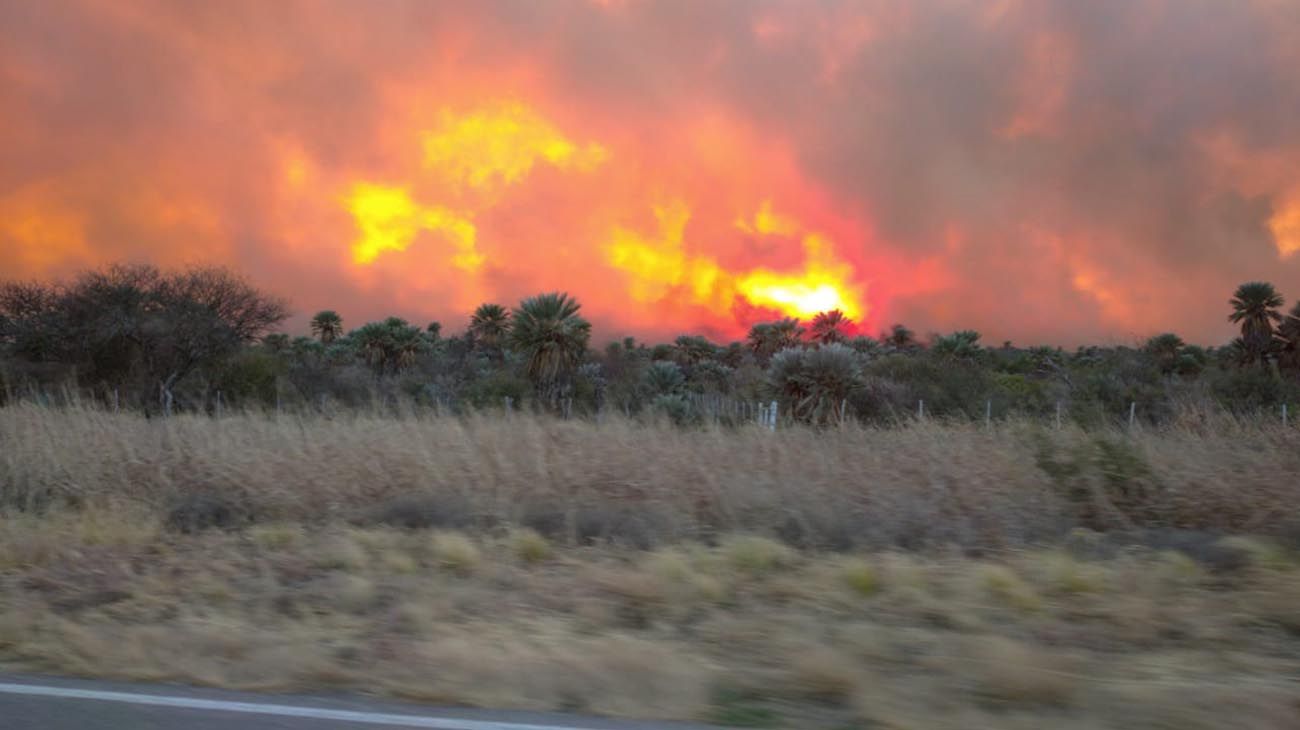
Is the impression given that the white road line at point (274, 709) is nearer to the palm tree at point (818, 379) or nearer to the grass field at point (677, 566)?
the grass field at point (677, 566)

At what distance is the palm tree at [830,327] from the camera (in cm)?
4800

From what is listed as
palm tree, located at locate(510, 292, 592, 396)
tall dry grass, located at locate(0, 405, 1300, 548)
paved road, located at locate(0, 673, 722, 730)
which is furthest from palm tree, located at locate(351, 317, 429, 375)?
paved road, located at locate(0, 673, 722, 730)

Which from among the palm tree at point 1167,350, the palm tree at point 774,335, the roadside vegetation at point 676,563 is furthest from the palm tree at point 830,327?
the roadside vegetation at point 676,563

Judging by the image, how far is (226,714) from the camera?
13.6 ft

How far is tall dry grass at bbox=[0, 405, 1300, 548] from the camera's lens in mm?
8078

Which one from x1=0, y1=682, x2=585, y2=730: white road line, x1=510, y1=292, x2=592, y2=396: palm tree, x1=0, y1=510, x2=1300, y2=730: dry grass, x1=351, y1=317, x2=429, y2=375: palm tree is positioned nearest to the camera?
x1=0, y1=682, x2=585, y2=730: white road line

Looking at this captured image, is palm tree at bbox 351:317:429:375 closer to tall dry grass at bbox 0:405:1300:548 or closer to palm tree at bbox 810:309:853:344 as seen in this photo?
palm tree at bbox 810:309:853:344

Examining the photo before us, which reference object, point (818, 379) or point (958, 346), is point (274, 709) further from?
point (958, 346)

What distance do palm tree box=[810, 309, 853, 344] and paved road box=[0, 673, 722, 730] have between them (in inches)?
1767

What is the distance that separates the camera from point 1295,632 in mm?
5352

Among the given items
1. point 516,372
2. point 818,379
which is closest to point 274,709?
point 818,379

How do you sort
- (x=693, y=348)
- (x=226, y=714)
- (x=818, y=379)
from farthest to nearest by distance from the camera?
(x=693, y=348) < (x=818, y=379) < (x=226, y=714)

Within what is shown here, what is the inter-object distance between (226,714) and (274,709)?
0.22 m

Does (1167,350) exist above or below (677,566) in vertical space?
above
